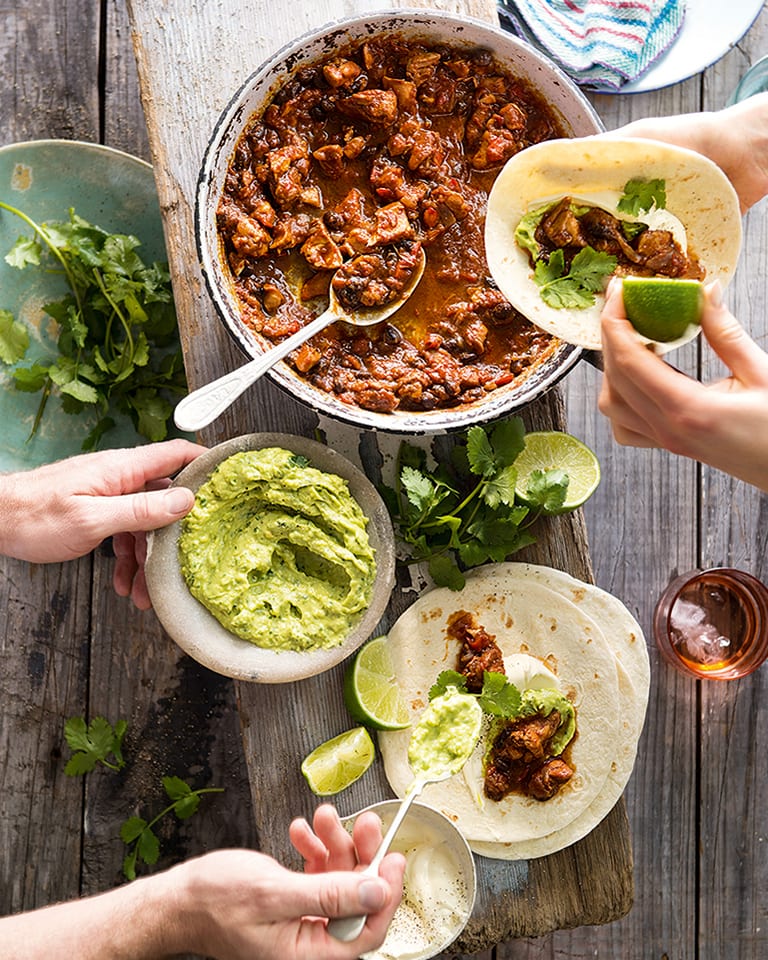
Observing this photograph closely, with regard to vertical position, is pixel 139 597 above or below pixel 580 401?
below

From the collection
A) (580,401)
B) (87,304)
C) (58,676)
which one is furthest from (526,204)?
(58,676)

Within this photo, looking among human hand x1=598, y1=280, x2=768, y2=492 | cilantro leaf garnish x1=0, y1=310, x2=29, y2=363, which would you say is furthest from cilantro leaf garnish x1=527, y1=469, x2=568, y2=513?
cilantro leaf garnish x1=0, y1=310, x2=29, y2=363

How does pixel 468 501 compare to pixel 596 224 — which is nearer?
pixel 596 224

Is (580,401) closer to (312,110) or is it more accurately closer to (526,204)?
(526,204)

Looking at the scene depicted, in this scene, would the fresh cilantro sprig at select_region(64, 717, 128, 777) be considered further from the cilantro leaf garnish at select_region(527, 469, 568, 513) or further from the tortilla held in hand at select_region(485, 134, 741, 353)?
the tortilla held in hand at select_region(485, 134, 741, 353)

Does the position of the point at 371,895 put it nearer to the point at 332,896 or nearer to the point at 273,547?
the point at 332,896

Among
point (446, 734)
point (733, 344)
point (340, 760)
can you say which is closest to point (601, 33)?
point (733, 344)

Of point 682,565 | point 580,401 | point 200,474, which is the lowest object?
point 682,565
